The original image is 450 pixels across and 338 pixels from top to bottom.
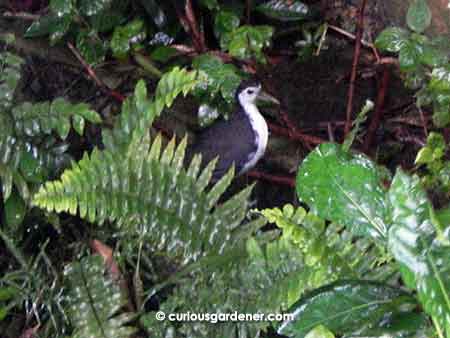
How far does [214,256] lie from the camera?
2443mm

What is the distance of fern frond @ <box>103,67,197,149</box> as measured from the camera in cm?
265

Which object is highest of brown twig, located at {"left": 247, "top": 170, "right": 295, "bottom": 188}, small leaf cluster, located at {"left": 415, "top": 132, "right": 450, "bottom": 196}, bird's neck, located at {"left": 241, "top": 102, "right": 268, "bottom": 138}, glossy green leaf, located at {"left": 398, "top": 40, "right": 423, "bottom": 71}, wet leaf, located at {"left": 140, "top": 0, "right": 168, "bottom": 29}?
wet leaf, located at {"left": 140, "top": 0, "right": 168, "bottom": 29}

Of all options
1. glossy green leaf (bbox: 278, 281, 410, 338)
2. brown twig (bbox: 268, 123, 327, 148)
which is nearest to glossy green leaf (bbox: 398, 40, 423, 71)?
brown twig (bbox: 268, 123, 327, 148)

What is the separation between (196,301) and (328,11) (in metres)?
1.75

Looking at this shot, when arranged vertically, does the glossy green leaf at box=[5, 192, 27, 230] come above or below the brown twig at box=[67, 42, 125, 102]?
below

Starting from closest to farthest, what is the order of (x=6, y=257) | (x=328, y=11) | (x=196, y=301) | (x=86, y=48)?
(x=196, y=301) < (x=6, y=257) < (x=86, y=48) < (x=328, y=11)

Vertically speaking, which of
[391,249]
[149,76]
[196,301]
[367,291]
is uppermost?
[391,249]

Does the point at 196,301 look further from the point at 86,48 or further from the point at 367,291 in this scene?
the point at 86,48

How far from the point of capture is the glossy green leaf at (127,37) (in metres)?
3.38

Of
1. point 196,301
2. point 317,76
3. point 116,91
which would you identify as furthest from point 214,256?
point 317,76

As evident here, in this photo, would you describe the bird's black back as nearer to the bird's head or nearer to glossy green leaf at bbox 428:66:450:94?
the bird's head

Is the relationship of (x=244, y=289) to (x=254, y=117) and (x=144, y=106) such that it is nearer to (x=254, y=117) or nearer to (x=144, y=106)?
(x=144, y=106)

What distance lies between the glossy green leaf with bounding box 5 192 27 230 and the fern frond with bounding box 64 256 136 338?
0.42 metres

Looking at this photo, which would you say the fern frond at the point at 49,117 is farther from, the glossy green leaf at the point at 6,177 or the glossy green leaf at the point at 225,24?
the glossy green leaf at the point at 225,24
